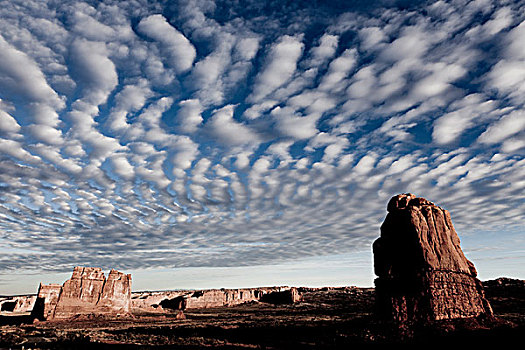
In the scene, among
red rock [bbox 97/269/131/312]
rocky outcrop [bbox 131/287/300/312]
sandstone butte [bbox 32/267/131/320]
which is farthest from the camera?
rocky outcrop [bbox 131/287/300/312]

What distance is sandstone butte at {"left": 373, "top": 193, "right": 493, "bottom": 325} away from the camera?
20578 millimetres

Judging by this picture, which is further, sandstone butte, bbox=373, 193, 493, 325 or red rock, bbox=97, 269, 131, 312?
red rock, bbox=97, 269, 131, 312

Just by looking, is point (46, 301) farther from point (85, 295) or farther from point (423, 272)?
point (423, 272)

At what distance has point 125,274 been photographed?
6312 centimetres

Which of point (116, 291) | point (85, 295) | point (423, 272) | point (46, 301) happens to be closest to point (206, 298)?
point (116, 291)

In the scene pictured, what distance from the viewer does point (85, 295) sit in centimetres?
5569

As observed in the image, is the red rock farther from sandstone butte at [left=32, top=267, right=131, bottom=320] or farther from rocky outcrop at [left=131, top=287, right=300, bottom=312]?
rocky outcrop at [left=131, top=287, right=300, bottom=312]

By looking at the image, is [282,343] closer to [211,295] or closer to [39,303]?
[39,303]

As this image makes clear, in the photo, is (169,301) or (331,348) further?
(169,301)

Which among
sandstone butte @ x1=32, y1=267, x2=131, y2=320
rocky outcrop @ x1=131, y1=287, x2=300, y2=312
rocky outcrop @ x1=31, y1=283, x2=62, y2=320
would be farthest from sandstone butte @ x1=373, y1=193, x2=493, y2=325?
rocky outcrop @ x1=131, y1=287, x2=300, y2=312

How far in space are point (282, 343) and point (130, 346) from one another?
11.2 m

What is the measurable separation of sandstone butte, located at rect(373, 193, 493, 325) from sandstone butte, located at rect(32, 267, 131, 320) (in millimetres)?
53036

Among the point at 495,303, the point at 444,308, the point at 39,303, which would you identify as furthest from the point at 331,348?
the point at 39,303

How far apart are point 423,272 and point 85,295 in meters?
56.8
